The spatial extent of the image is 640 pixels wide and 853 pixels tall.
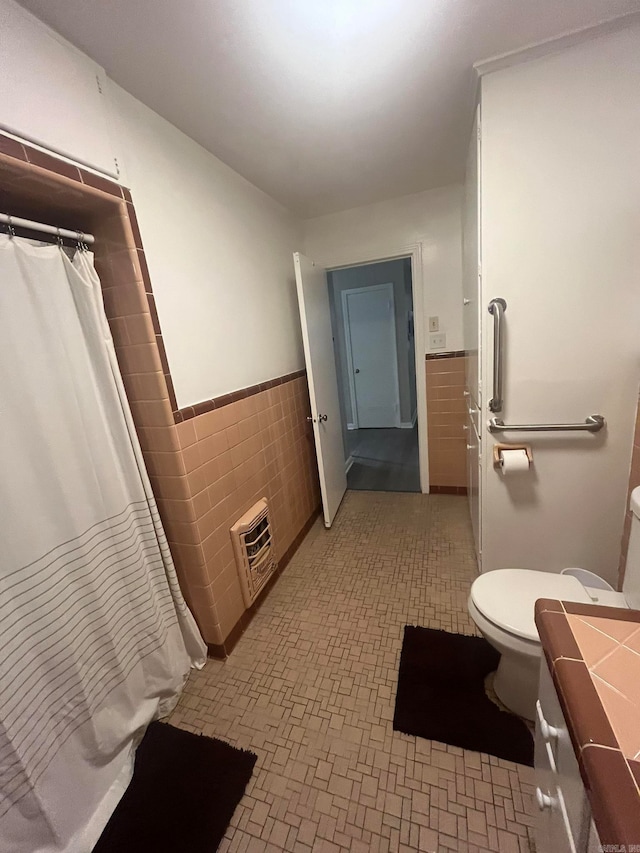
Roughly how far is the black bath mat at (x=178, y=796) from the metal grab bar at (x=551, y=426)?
5.20 ft

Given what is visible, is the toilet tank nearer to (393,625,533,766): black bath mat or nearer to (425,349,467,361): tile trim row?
(393,625,533,766): black bath mat

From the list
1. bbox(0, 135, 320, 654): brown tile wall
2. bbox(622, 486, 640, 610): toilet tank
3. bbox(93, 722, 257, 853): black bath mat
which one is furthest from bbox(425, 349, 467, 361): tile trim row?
bbox(93, 722, 257, 853): black bath mat

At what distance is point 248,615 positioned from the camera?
175 cm

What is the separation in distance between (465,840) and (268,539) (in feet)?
4.27

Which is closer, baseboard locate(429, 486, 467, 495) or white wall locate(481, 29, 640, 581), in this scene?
white wall locate(481, 29, 640, 581)

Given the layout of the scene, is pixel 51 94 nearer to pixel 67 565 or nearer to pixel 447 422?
pixel 67 565

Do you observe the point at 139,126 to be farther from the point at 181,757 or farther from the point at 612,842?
the point at 181,757

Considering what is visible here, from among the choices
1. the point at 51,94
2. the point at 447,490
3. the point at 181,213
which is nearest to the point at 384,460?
the point at 447,490

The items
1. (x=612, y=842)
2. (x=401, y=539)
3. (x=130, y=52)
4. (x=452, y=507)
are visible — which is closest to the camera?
(x=612, y=842)

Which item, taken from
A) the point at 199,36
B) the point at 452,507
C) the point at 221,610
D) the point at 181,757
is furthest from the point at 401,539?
the point at 199,36

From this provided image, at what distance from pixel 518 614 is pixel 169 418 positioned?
4.66 ft

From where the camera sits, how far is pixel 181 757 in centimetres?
120

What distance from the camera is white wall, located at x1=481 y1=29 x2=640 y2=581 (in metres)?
1.19

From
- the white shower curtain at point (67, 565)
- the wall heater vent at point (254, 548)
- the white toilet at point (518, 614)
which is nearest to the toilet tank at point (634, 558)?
the white toilet at point (518, 614)
